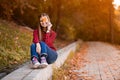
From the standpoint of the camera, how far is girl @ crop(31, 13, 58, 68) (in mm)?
7566

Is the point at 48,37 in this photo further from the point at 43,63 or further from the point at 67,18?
the point at 67,18

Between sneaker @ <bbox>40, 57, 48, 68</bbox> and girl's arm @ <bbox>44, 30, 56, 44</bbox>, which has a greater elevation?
girl's arm @ <bbox>44, 30, 56, 44</bbox>

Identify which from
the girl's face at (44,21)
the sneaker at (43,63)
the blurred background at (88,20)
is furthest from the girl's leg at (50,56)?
the blurred background at (88,20)

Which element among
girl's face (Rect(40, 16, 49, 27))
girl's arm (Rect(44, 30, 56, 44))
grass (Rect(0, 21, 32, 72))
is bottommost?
grass (Rect(0, 21, 32, 72))

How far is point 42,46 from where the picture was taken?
768cm

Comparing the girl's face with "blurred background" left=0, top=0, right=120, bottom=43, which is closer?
the girl's face

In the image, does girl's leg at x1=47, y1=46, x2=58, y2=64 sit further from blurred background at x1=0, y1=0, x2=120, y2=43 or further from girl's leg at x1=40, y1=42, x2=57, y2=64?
blurred background at x1=0, y1=0, x2=120, y2=43

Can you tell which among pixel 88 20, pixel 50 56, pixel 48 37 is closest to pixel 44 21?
pixel 48 37

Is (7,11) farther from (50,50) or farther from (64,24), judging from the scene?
(64,24)

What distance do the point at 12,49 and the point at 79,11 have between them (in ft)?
96.4

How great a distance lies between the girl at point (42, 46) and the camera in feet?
24.8

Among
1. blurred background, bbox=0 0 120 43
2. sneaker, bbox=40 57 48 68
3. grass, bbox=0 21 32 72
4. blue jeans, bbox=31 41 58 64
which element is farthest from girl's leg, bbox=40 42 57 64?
blurred background, bbox=0 0 120 43

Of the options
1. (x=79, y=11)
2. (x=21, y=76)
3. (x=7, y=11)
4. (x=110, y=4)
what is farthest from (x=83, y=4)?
(x=21, y=76)

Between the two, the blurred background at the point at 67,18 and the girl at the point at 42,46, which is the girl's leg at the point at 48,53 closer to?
the girl at the point at 42,46
